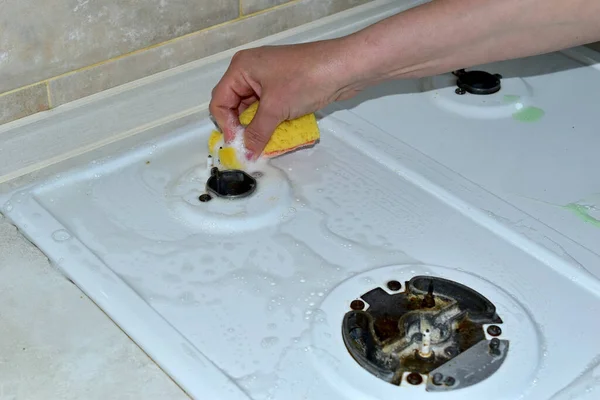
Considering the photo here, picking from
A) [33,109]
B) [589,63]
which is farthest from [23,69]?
[589,63]

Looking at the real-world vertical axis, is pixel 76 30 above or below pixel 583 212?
above

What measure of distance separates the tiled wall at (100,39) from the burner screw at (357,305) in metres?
0.47

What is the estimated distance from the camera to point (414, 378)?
79 centimetres

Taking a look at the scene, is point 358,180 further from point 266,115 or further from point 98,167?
point 98,167

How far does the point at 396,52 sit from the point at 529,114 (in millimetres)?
265

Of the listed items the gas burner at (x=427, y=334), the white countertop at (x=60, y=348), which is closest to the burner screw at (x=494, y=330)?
the gas burner at (x=427, y=334)

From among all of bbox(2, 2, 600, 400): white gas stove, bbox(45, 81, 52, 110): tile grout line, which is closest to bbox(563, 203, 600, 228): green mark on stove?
bbox(2, 2, 600, 400): white gas stove

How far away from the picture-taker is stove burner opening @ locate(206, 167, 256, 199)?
1.01 m

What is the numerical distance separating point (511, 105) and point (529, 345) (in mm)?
443

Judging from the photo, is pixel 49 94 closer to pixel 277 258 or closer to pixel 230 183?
pixel 230 183

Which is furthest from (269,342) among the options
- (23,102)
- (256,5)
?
(256,5)

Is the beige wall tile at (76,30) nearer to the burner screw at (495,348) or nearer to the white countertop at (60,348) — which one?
the white countertop at (60,348)

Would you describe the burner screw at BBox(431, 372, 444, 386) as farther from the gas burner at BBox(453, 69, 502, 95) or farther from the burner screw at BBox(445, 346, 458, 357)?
the gas burner at BBox(453, 69, 502, 95)

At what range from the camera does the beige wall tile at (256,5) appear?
4.01 feet
